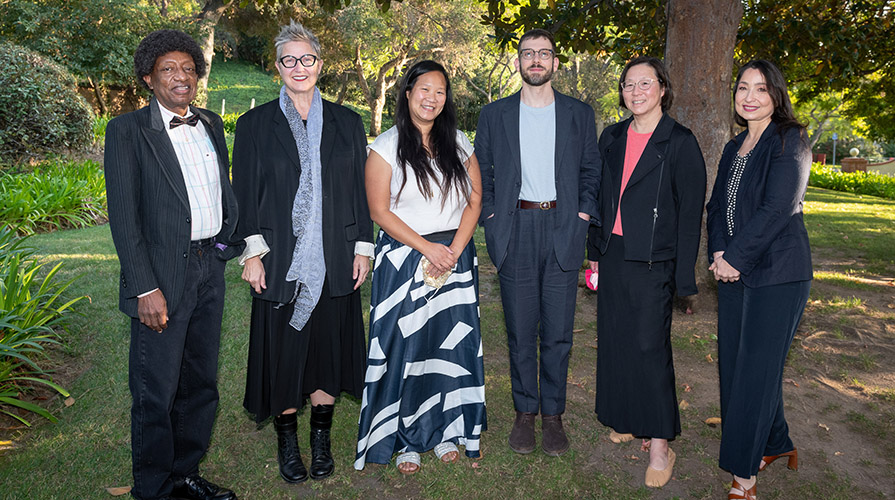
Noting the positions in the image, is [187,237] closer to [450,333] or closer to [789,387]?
[450,333]

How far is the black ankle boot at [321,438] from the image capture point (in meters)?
3.63

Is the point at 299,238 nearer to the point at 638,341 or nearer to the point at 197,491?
the point at 197,491

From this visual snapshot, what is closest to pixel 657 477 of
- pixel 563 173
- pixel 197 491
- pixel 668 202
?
pixel 668 202

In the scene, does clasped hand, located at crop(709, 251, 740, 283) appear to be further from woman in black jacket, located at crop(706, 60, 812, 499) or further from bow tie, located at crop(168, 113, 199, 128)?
bow tie, located at crop(168, 113, 199, 128)

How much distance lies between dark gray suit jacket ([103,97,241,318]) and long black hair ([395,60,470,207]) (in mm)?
1161

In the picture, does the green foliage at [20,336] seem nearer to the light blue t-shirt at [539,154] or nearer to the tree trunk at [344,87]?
the light blue t-shirt at [539,154]

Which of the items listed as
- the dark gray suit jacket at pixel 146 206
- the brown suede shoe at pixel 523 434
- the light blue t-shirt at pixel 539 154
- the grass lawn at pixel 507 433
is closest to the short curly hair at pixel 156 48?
the dark gray suit jacket at pixel 146 206

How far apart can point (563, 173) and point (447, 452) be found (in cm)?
182

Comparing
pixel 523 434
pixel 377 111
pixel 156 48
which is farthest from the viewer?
pixel 377 111

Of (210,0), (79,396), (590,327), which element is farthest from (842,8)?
(210,0)

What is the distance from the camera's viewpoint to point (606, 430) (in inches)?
167

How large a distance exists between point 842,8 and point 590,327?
5771 millimetres

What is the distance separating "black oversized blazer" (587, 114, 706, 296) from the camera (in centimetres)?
343

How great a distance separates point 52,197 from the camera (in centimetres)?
1020
